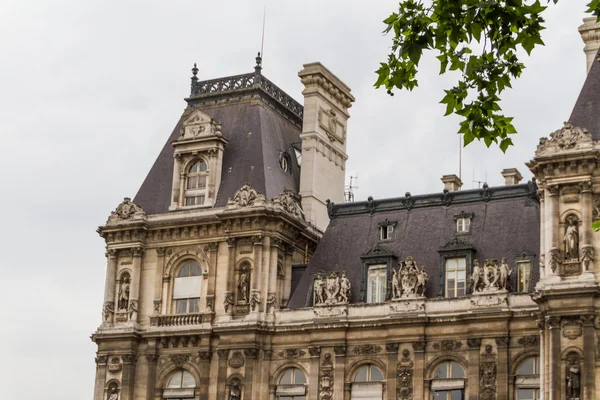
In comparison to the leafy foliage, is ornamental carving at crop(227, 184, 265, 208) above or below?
above

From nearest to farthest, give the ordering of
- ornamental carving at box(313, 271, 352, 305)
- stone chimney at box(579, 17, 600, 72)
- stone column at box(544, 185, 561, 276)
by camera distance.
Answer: stone column at box(544, 185, 561, 276) → stone chimney at box(579, 17, 600, 72) → ornamental carving at box(313, 271, 352, 305)

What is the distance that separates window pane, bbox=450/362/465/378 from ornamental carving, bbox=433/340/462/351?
0.62m

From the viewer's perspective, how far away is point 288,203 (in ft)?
178

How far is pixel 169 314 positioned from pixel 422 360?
1136 centimetres

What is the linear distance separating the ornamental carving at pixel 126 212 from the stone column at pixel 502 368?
16.9 m

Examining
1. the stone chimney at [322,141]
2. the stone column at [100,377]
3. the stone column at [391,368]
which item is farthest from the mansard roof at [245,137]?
the stone column at [391,368]

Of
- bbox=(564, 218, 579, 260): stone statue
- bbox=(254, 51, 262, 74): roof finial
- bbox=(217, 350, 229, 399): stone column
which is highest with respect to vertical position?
bbox=(254, 51, 262, 74): roof finial

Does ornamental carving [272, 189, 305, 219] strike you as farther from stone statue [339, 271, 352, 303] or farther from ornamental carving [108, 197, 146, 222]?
ornamental carving [108, 197, 146, 222]

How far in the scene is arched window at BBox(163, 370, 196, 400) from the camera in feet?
174

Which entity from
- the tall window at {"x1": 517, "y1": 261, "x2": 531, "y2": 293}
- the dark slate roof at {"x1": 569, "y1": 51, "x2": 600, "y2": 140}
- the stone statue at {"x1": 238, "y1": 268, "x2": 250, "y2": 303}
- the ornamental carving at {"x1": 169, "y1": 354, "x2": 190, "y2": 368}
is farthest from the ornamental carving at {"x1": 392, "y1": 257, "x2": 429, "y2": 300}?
the ornamental carving at {"x1": 169, "y1": 354, "x2": 190, "y2": 368}

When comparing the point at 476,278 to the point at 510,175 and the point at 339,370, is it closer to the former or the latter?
the point at 339,370

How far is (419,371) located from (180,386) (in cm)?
1038

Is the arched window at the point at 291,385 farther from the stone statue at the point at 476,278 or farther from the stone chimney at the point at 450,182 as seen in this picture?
the stone chimney at the point at 450,182

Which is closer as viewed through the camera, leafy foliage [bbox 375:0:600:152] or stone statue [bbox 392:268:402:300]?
leafy foliage [bbox 375:0:600:152]
